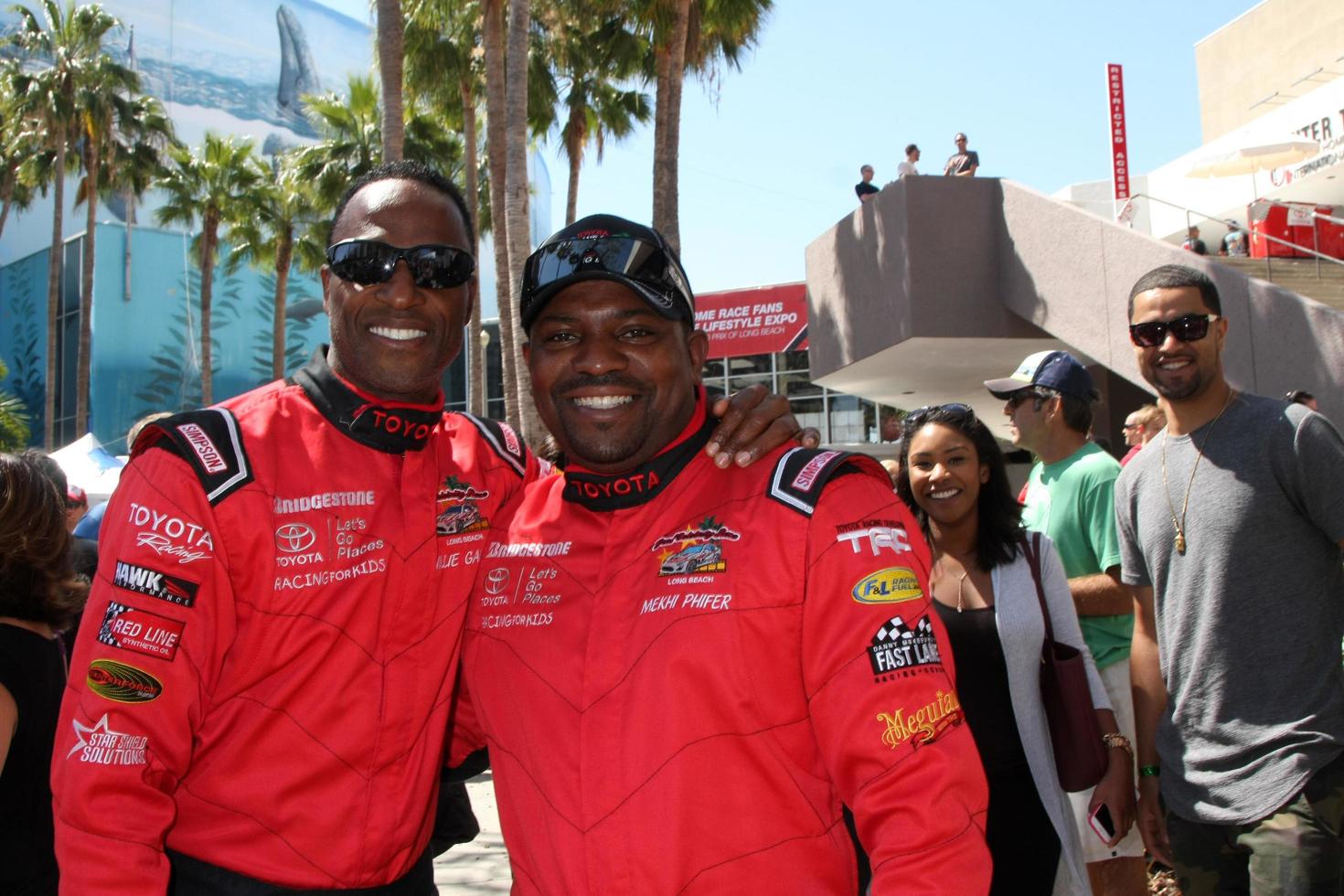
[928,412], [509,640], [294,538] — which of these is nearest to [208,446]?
[294,538]

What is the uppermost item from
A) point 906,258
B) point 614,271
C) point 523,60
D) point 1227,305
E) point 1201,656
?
A: point 523,60

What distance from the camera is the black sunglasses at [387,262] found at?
8.48 feet

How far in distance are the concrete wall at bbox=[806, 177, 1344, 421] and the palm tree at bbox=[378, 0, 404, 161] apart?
604 cm

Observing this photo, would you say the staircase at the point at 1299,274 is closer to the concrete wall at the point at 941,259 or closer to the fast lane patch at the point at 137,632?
the concrete wall at the point at 941,259

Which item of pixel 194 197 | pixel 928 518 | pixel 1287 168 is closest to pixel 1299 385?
pixel 928 518

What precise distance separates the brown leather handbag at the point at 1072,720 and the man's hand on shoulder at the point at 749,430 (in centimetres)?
174

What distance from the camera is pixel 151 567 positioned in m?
2.16

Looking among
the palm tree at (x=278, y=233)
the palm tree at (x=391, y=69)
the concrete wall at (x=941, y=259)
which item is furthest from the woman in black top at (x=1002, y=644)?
the palm tree at (x=278, y=233)

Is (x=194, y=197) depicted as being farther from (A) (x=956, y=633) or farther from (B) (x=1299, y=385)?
(A) (x=956, y=633)

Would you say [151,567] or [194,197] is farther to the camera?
[194,197]

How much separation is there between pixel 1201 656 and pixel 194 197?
31.1 metres

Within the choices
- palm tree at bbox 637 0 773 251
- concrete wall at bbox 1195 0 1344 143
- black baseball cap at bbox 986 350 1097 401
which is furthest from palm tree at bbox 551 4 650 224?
concrete wall at bbox 1195 0 1344 143

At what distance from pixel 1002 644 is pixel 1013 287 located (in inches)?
434

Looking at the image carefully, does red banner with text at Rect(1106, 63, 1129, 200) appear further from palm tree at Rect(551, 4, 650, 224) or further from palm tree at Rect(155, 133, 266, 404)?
palm tree at Rect(155, 133, 266, 404)
